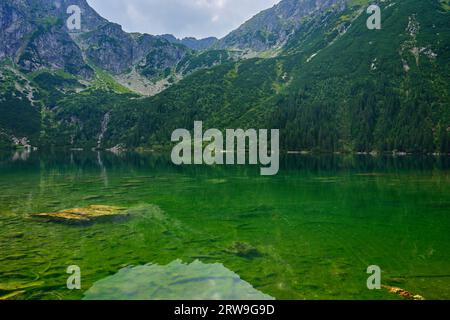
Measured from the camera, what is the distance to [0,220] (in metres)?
36.5

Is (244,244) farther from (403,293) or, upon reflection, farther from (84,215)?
(84,215)

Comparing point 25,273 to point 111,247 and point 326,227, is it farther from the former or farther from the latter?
point 326,227

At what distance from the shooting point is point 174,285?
63.6ft

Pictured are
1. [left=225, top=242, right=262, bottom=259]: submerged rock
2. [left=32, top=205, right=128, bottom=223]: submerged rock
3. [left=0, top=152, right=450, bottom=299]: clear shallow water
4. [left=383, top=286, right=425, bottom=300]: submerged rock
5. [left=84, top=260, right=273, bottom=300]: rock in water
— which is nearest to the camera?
[left=383, top=286, right=425, bottom=300]: submerged rock

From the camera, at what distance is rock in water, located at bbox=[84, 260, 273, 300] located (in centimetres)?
1791

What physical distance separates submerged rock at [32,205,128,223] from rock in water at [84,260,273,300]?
49.9 ft

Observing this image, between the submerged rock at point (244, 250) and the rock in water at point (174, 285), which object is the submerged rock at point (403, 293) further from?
the submerged rock at point (244, 250)

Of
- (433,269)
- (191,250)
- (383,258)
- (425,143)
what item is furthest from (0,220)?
(425,143)

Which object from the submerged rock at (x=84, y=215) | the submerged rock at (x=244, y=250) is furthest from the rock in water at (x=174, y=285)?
the submerged rock at (x=84, y=215)

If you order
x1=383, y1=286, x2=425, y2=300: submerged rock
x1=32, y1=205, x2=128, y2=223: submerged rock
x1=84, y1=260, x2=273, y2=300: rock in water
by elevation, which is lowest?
x1=84, y1=260, x2=273, y2=300: rock in water

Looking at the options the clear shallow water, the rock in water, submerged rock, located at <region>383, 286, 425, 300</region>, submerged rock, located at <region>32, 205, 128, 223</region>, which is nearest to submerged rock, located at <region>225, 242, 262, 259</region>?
the clear shallow water

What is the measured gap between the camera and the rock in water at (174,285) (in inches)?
705

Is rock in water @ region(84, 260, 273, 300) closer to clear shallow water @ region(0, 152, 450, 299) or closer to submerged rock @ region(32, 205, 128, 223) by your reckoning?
clear shallow water @ region(0, 152, 450, 299)

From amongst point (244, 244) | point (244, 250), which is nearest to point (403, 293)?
point (244, 250)
